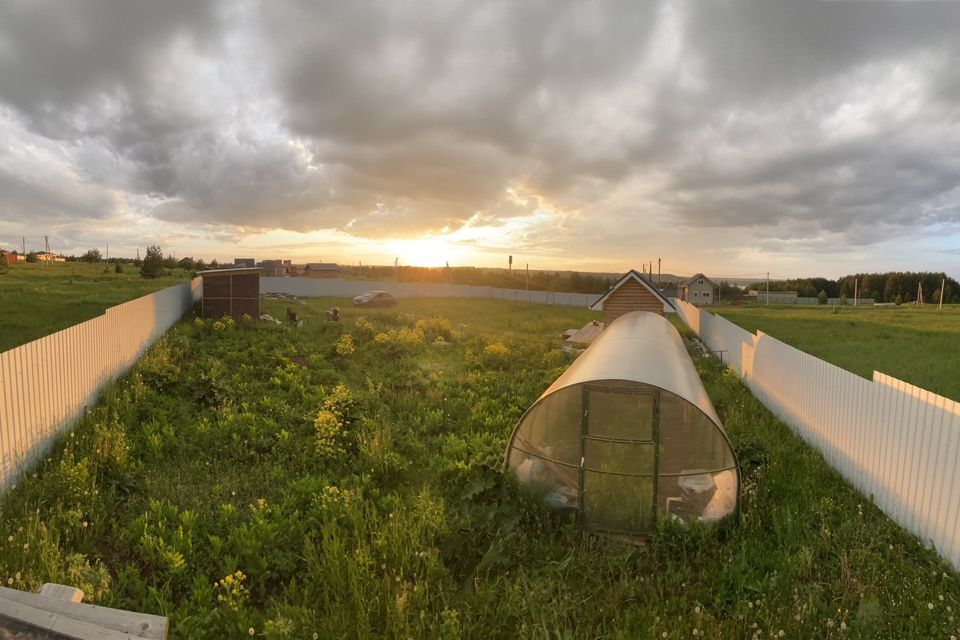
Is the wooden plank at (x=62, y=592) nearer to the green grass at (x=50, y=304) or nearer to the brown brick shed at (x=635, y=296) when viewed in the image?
the green grass at (x=50, y=304)

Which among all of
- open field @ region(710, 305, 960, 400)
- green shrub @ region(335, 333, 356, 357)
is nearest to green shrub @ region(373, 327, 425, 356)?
green shrub @ region(335, 333, 356, 357)

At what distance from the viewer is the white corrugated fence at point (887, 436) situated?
17.9 ft

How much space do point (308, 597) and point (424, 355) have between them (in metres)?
11.8

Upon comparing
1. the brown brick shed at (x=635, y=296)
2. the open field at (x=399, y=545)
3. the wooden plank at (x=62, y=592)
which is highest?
the brown brick shed at (x=635, y=296)

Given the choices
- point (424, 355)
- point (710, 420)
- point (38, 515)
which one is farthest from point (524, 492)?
point (424, 355)

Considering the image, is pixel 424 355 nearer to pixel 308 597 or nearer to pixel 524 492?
pixel 524 492

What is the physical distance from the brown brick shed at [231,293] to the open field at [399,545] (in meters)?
12.6

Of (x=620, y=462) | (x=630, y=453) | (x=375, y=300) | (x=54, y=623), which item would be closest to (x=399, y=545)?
(x=620, y=462)

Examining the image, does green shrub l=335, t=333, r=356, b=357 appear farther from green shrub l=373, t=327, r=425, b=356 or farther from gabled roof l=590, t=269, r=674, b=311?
gabled roof l=590, t=269, r=674, b=311

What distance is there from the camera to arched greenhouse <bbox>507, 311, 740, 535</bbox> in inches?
249

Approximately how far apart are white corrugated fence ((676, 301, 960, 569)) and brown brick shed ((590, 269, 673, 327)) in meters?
9.05

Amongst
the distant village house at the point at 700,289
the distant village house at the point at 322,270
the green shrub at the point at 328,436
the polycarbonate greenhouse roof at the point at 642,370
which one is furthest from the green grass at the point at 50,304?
the distant village house at the point at 700,289

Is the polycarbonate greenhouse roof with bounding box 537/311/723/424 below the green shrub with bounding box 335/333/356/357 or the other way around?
the other way around

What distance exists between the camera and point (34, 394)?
688 centimetres
